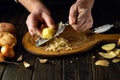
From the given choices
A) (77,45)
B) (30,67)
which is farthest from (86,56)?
(30,67)

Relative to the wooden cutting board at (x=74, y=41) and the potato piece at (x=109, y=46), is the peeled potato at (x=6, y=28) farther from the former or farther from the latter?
the potato piece at (x=109, y=46)

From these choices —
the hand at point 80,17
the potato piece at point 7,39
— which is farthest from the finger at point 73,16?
the potato piece at point 7,39

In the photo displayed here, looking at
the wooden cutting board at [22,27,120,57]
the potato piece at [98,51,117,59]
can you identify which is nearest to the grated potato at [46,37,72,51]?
the wooden cutting board at [22,27,120,57]

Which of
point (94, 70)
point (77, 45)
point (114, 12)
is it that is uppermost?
point (114, 12)

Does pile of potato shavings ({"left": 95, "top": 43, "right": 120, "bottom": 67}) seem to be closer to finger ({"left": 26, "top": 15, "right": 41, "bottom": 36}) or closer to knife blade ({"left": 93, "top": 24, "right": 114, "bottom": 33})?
knife blade ({"left": 93, "top": 24, "right": 114, "bottom": 33})

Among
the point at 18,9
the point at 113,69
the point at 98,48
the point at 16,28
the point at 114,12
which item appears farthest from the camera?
the point at 18,9

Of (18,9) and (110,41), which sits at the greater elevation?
(18,9)

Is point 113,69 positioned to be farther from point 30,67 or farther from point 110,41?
point 30,67

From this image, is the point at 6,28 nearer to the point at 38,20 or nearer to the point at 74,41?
the point at 38,20
